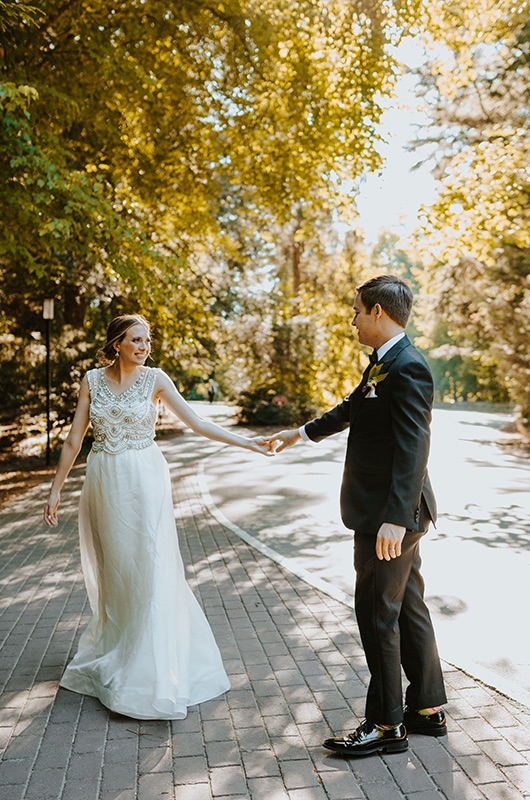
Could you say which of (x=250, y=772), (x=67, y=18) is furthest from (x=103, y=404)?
(x=67, y=18)

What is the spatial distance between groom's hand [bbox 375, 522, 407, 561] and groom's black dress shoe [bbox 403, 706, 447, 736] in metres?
1.07

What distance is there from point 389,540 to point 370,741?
1.07 m

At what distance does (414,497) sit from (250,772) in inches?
60.9

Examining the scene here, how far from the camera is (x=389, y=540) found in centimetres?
382

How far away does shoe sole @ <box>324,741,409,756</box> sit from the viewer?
400 centimetres

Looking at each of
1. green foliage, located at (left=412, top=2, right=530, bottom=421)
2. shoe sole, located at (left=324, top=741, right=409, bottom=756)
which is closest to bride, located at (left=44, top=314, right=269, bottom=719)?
shoe sole, located at (left=324, top=741, right=409, bottom=756)

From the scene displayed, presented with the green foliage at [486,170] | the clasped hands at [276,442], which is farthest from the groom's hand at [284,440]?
the green foliage at [486,170]

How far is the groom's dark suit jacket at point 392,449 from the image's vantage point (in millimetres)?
3852

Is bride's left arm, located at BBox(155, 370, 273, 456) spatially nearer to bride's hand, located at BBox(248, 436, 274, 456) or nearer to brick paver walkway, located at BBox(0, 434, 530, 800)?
bride's hand, located at BBox(248, 436, 274, 456)

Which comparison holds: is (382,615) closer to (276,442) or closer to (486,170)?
(276,442)

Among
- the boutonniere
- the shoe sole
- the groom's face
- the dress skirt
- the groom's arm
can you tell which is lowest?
the shoe sole

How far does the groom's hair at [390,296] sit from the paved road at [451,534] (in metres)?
2.47

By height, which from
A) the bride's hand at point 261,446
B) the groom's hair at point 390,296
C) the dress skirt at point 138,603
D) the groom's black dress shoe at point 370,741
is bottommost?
the groom's black dress shoe at point 370,741

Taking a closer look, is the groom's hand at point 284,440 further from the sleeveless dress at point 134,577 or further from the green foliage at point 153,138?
the green foliage at point 153,138
